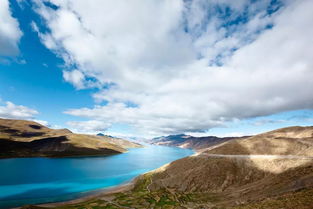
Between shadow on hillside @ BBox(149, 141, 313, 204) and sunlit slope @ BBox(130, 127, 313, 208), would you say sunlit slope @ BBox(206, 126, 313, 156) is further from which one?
shadow on hillside @ BBox(149, 141, 313, 204)

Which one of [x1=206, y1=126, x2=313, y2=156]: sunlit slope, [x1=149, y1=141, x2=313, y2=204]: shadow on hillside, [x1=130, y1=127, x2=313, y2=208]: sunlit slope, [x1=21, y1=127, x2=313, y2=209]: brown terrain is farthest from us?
[x1=206, y1=126, x2=313, y2=156]: sunlit slope

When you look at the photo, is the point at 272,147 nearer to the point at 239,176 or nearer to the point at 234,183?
the point at 239,176

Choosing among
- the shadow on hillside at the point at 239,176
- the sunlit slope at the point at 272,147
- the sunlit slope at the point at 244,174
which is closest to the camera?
the sunlit slope at the point at 244,174

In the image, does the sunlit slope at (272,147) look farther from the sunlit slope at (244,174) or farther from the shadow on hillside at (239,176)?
the shadow on hillside at (239,176)

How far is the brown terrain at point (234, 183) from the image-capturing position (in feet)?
178

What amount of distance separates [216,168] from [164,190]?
107 feet

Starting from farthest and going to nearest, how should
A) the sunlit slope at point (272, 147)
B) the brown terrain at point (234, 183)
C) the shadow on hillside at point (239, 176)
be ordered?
the sunlit slope at point (272, 147) → the shadow on hillside at point (239, 176) → the brown terrain at point (234, 183)

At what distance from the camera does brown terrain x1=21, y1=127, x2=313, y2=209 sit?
54.2 meters

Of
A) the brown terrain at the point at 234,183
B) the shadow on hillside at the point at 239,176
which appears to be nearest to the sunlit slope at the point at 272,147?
the brown terrain at the point at 234,183

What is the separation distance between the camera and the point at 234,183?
3273 inches

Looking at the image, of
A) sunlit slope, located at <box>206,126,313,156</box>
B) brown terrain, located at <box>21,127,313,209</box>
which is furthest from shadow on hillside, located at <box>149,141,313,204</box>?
sunlit slope, located at <box>206,126,313,156</box>

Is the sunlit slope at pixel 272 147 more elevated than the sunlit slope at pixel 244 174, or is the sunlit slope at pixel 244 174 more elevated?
the sunlit slope at pixel 272 147

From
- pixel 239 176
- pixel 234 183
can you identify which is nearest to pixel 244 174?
pixel 239 176

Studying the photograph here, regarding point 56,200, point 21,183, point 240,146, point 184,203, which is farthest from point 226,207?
point 21,183
